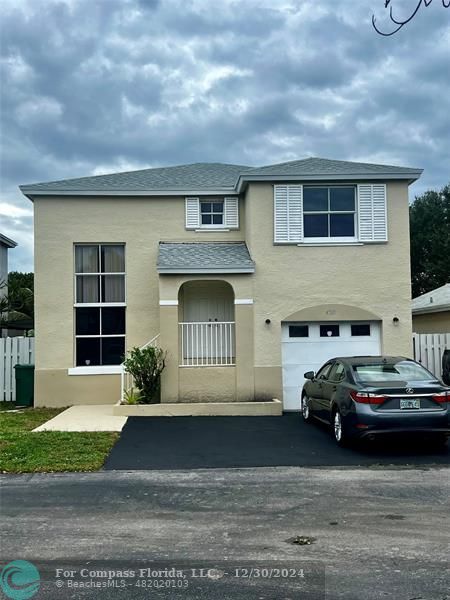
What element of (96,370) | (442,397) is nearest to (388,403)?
(442,397)

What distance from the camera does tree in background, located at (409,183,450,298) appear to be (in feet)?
124

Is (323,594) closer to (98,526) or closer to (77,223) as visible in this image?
(98,526)

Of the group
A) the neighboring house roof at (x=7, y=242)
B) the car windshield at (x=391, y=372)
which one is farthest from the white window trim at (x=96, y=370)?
the neighboring house roof at (x=7, y=242)

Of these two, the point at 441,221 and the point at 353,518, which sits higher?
the point at 441,221

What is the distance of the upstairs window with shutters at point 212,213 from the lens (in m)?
16.7

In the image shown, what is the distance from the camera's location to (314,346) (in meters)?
15.2

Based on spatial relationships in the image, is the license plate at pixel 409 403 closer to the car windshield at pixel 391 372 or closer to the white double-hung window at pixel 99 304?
the car windshield at pixel 391 372

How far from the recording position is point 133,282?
53.7 ft

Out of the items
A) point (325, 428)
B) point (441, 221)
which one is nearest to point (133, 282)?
point (325, 428)

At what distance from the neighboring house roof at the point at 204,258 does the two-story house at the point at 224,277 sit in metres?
0.03

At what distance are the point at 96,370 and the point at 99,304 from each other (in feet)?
5.80

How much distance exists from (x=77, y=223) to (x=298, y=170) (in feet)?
19.8

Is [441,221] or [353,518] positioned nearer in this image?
[353,518]

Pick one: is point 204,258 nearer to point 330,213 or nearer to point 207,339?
point 207,339
